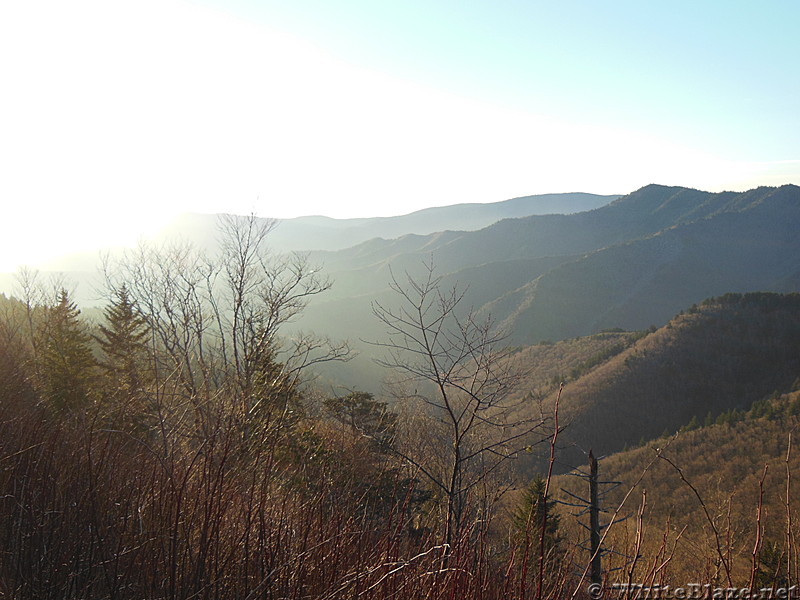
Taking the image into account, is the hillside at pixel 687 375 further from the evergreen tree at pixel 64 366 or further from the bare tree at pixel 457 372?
the bare tree at pixel 457 372

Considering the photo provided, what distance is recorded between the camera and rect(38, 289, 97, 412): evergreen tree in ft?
39.3

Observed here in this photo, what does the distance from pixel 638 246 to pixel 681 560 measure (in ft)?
654

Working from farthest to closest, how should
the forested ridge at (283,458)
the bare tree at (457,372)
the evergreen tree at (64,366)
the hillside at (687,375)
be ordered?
the hillside at (687,375), the evergreen tree at (64,366), the bare tree at (457,372), the forested ridge at (283,458)

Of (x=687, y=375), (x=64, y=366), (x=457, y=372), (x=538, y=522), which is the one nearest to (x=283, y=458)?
(x=538, y=522)

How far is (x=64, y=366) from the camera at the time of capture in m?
13.5

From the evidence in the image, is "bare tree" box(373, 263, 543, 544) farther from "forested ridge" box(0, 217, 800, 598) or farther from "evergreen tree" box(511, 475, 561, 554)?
"evergreen tree" box(511, 475, 561, 554)

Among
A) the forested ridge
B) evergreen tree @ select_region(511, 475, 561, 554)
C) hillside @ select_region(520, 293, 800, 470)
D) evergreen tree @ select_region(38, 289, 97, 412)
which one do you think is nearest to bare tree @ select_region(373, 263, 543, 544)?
the forested ridge

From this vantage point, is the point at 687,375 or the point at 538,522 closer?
the point at 538,522

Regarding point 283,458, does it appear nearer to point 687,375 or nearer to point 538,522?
point 538,522

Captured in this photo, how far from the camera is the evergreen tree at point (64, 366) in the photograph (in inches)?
472

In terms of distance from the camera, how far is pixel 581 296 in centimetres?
16812

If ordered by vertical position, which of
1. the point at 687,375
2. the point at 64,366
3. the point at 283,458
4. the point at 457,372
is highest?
the point at 457,372

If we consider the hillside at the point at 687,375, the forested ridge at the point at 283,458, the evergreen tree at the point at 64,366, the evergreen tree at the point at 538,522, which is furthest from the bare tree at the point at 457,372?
the hillside at the point at 687,375

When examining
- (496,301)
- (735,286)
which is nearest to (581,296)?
(496,301)
